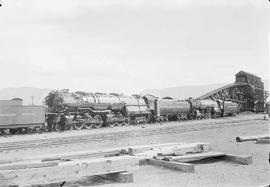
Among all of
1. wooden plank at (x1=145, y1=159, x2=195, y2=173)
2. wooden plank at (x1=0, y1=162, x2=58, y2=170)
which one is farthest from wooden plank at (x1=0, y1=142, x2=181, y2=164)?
wooden plank at (x1=145, y1=159, x2=195, y2=173)

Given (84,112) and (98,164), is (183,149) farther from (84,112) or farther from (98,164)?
(84,112)

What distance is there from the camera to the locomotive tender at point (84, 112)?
23719 millimetres

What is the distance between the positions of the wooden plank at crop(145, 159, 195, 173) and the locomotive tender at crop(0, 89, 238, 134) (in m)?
16.5

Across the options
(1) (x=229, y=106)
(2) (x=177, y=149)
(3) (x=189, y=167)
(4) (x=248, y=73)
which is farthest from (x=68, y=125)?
(4) (x=248, y=73)

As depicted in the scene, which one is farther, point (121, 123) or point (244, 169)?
point (121, 123)

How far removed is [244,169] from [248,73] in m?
50.8

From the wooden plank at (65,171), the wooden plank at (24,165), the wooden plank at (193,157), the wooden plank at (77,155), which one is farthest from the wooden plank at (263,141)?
the wooden plank at (24,165)

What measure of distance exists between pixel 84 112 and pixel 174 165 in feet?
65.7

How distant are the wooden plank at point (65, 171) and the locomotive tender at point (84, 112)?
1753 centimetres

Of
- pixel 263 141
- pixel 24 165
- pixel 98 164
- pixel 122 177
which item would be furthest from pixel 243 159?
pixel 24 165

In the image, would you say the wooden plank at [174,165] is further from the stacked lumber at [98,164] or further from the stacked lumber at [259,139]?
the stacked lumber at [259,139]

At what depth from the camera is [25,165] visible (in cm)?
692

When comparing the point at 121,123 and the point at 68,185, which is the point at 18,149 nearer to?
the point at 68,185

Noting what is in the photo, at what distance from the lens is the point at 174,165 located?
8.04 meters
